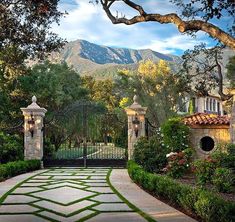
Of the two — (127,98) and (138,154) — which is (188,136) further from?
(127,98)

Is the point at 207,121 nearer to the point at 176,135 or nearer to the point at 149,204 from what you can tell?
the point at 176,135

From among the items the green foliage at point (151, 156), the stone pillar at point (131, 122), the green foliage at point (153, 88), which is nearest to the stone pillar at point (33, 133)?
the stone pillar at point (131, 122)

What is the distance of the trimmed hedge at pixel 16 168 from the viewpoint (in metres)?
13.3

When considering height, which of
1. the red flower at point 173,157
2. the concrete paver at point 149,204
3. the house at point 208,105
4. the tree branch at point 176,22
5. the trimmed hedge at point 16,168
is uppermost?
the house at point 208,105

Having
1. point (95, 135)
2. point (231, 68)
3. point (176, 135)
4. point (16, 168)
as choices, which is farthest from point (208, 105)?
point (16, 168)

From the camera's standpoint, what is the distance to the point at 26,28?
291 inches

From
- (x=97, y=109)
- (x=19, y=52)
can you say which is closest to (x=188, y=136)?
(x=97, y=109)

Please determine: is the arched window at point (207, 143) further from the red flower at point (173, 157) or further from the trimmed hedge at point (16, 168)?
the trimmed hedge at point (16, 168)

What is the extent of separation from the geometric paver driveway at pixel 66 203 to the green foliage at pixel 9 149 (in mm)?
5302

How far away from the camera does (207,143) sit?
1672 centimetres

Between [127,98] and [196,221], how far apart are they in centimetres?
3790

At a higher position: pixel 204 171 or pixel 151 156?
pixel 151 156

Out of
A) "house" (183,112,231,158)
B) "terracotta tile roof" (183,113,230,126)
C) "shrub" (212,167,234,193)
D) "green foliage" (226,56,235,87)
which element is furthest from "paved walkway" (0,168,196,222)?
"green foliage" (226,56,235,87)

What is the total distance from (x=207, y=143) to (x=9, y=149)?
8599mm
